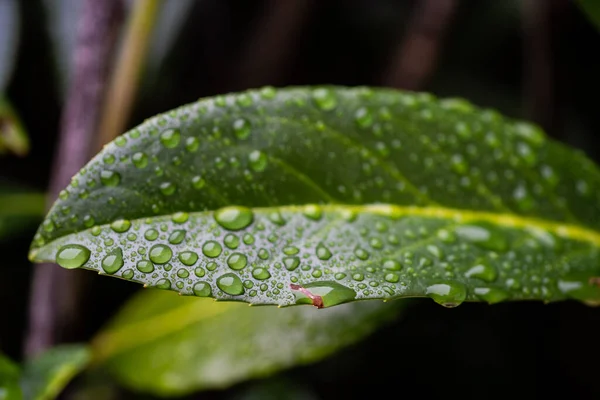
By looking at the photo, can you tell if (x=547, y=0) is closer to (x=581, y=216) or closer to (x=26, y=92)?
(x=581, y=216)

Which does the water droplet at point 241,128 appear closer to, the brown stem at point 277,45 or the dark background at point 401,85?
the dark background at point 401,85

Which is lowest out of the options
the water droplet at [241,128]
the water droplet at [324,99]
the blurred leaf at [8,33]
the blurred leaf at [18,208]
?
the blurred leaf at [18,208]

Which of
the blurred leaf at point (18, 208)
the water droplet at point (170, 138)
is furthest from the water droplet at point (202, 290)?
the blurred leaf at point (18, 208)

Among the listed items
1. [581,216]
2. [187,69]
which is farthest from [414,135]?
[187,69]

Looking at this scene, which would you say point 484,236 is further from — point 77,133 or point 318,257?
point 77,133

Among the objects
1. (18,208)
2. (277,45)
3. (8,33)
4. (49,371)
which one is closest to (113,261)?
(49,371)

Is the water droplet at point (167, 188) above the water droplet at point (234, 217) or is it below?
above
